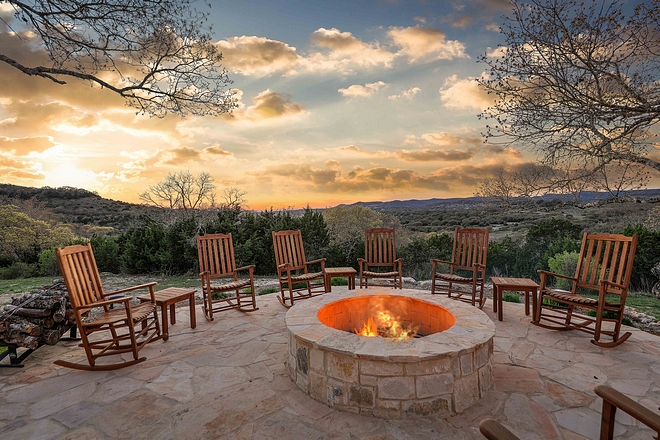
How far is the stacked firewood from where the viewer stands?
3.29 metres

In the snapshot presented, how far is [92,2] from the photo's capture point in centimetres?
441

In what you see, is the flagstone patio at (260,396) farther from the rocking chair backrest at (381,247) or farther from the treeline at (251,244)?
the treeline at (251,244)

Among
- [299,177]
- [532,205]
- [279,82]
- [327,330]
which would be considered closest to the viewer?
[327,330]

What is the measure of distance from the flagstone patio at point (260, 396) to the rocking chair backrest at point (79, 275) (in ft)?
2.20

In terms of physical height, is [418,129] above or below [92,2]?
below

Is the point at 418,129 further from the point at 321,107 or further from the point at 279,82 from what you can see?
the point at 279,82

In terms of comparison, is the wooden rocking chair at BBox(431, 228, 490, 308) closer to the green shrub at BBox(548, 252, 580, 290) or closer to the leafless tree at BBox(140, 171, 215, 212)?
the green shrub at BBox(548, 252, 580, 290)

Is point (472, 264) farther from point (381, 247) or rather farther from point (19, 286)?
point (19, 286)

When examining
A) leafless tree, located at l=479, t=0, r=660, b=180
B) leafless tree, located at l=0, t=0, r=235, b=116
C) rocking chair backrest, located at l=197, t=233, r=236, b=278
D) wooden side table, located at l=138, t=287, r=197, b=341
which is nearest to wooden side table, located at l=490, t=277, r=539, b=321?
leafless tree, located at l=479, t=0, r=660, b=180

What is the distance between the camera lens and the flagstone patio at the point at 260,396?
2207 mm

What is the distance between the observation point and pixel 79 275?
3.37 meters

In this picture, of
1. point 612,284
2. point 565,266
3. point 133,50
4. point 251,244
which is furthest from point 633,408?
point 251,244

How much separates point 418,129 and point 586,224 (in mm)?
7318

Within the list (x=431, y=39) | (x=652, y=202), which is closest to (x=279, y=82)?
(x=431, y=39)
